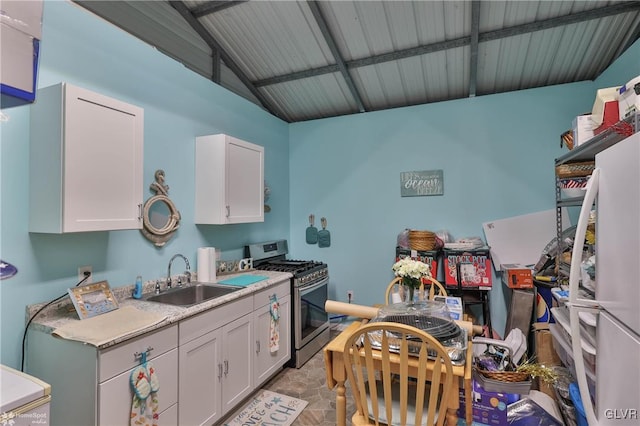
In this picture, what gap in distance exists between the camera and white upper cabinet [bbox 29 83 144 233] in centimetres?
163

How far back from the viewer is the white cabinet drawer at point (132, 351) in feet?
4.78

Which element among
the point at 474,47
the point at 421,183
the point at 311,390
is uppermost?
the point at 474,47

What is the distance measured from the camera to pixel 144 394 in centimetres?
159

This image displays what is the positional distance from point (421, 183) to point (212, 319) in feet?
9.21

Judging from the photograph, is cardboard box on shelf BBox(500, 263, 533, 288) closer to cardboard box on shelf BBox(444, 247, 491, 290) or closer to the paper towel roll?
cardboard box on shelf BBox(444, 247, 491, 290)

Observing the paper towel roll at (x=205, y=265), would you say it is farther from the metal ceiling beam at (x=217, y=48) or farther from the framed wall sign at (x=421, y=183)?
the framed wall sign at (x=421, y=183)

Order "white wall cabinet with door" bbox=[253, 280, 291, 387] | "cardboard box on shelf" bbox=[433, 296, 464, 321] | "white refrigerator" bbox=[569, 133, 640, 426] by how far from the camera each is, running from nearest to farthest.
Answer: "white refrigerator" bbox=[569, 133, 640, 426] < "cardboard box on shelf" bbox=[433, 296, 464, 321] < "white wall cabinet with door" bbox=[253, 280, 291, 387]

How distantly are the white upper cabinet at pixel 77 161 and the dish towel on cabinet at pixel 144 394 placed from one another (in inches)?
33.2

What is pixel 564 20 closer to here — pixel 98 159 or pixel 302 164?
pixel 302 164

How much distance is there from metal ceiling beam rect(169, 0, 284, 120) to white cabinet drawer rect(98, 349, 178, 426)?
8.96 ft

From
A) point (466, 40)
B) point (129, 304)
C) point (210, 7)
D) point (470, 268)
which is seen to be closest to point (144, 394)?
point (129, 304)

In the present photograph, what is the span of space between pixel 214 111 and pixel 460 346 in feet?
9.39

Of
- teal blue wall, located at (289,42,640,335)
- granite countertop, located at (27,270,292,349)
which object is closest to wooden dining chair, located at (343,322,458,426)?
granite countertop, located at (27,270,292,349)

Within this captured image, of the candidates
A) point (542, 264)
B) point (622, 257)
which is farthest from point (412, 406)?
point (542, 264)
